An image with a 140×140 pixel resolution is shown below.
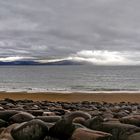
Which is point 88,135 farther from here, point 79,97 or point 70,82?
point 70,82

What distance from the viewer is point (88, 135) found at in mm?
4816

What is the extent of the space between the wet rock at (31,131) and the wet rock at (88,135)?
1.76ft

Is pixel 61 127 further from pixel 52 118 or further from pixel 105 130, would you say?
pixel 52 118

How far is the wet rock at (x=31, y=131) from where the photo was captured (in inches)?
205

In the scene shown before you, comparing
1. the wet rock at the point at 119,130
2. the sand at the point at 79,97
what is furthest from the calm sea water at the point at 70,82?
the wet rock at the point at 119,130

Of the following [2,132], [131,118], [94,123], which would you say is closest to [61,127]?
[94,123]

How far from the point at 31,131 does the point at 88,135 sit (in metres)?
0.93

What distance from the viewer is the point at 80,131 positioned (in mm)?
5047

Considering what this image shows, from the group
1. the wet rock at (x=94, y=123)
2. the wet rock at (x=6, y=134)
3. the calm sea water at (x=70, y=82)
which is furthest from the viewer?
the calm sea water at (x=70, y=82)

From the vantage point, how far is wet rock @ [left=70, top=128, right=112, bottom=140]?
4.71m

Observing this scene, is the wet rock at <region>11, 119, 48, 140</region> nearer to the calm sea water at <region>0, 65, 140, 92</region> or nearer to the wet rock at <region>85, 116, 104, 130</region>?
the wet rock at <region>85, 116, 104, 130</region>

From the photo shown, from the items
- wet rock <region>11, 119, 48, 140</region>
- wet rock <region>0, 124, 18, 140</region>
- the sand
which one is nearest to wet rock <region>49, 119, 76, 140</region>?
wet rock <region>11, 119, 48, 140</region>

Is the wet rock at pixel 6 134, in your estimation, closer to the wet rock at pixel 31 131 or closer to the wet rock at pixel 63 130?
the wet rock at pixel 31 131

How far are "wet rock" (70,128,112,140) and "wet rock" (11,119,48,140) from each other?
1.76ft
